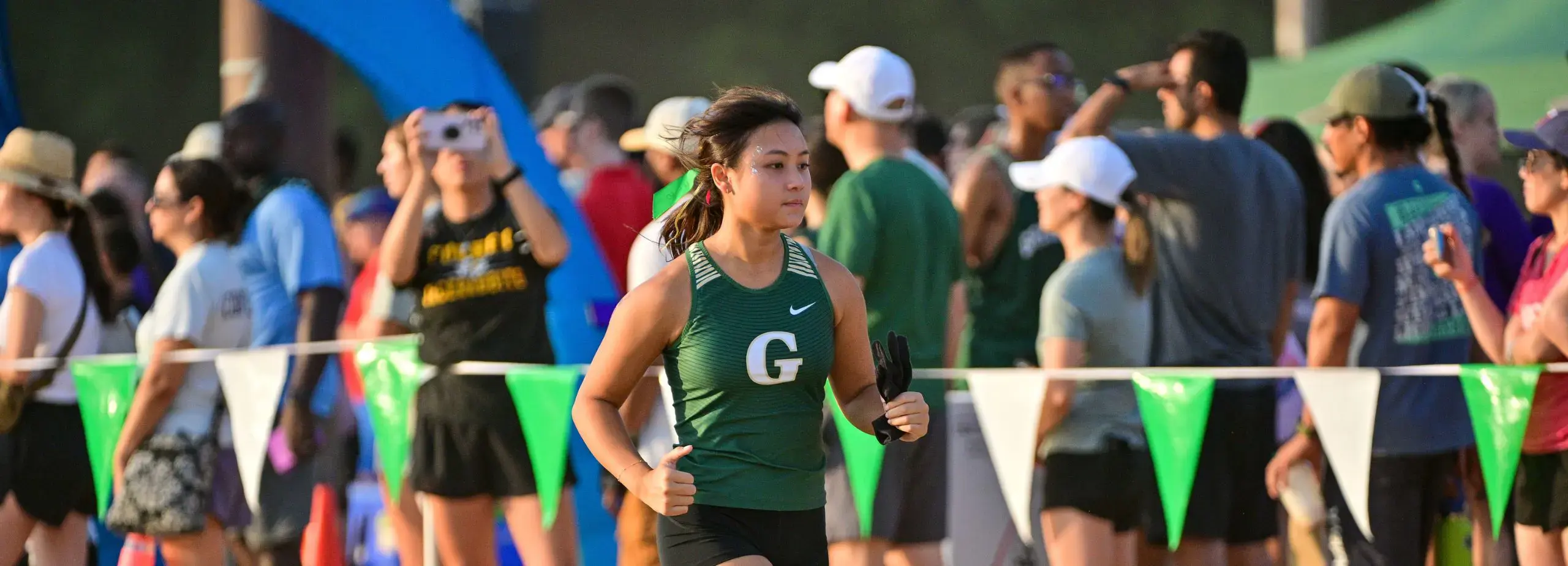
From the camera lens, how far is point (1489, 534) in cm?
622

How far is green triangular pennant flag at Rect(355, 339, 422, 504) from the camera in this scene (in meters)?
6.85

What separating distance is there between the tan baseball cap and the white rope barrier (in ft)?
2.64

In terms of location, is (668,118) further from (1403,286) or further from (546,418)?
(1403,286)

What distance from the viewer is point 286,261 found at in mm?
7285

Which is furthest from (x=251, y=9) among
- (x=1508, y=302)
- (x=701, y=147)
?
(x=1508, y=302)

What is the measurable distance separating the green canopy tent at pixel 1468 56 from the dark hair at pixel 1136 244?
478cm

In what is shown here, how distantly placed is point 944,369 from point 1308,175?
5.82 feet

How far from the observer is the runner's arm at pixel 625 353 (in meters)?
4.05

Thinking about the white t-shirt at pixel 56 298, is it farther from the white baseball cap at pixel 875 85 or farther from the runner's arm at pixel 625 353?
the runner's arm at pixel 625 353

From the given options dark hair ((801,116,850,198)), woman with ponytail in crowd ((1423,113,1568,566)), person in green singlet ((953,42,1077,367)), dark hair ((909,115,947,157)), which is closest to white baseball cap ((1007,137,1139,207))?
person in green singlet ((953,42,1077,367))

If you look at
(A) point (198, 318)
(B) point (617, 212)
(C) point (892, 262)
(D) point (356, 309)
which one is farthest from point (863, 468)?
(D) point (356, 309)

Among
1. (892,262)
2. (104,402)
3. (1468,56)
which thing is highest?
(1468,56)

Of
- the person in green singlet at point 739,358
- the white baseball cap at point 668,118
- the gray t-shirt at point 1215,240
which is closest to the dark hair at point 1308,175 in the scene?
the gray t-shirt at point 1215,240

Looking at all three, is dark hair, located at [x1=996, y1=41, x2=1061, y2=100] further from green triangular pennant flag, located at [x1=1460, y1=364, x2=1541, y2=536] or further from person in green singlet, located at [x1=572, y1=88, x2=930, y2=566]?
person in green singlet, located at [x1=572, y1=88, x2=930, y2=566]
